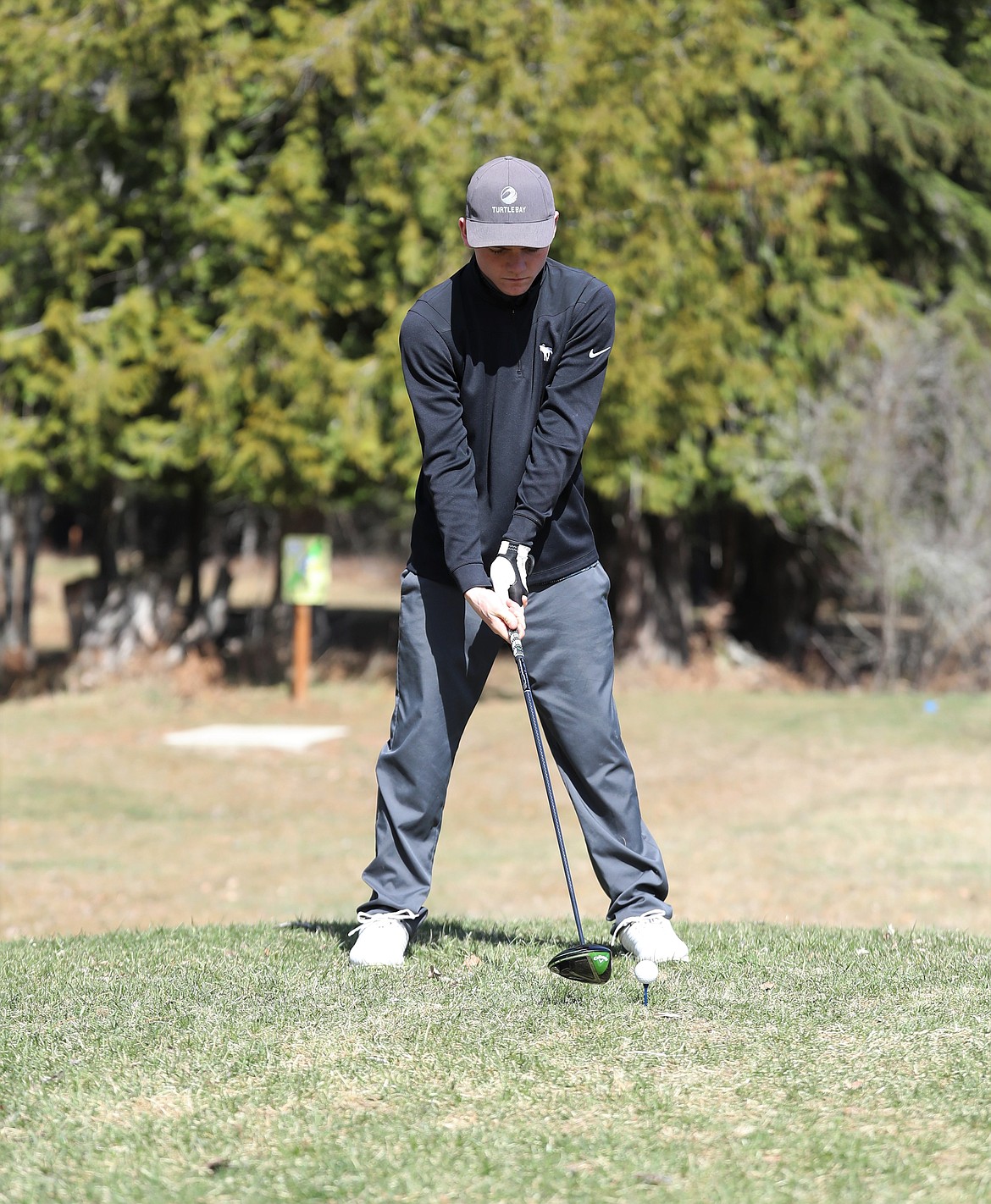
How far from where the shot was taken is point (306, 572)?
608 inches

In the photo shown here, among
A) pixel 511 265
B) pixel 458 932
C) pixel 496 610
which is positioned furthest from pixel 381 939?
pixel 511 265

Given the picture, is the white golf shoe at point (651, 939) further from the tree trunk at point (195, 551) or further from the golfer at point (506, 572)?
the tree trunk at point (195, 551)

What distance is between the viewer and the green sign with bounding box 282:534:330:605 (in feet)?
50.6

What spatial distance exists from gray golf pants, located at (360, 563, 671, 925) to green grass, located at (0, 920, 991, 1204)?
257 millimetres

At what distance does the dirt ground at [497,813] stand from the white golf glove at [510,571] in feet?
4.25

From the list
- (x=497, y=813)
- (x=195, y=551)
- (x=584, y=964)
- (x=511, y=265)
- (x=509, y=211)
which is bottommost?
(x=497, y=813)

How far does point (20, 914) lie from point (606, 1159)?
631 centimetres

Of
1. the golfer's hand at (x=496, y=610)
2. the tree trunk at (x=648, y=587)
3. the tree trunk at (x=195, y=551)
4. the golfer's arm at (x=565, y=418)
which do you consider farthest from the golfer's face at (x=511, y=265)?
the tree trunk at (x=195, y=551)

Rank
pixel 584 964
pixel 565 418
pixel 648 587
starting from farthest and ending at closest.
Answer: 1. pixel 648 587
2. pixel 565 418
3. pixel 584 964

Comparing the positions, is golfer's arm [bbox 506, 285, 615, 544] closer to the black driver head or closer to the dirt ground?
the black driver head

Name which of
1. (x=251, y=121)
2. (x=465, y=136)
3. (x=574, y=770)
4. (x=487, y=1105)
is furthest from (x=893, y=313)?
(x=487, y=1105)

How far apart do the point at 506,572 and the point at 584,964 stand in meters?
1.07

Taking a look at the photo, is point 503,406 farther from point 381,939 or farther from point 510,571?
point 381,939

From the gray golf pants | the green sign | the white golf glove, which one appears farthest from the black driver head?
the green sign
